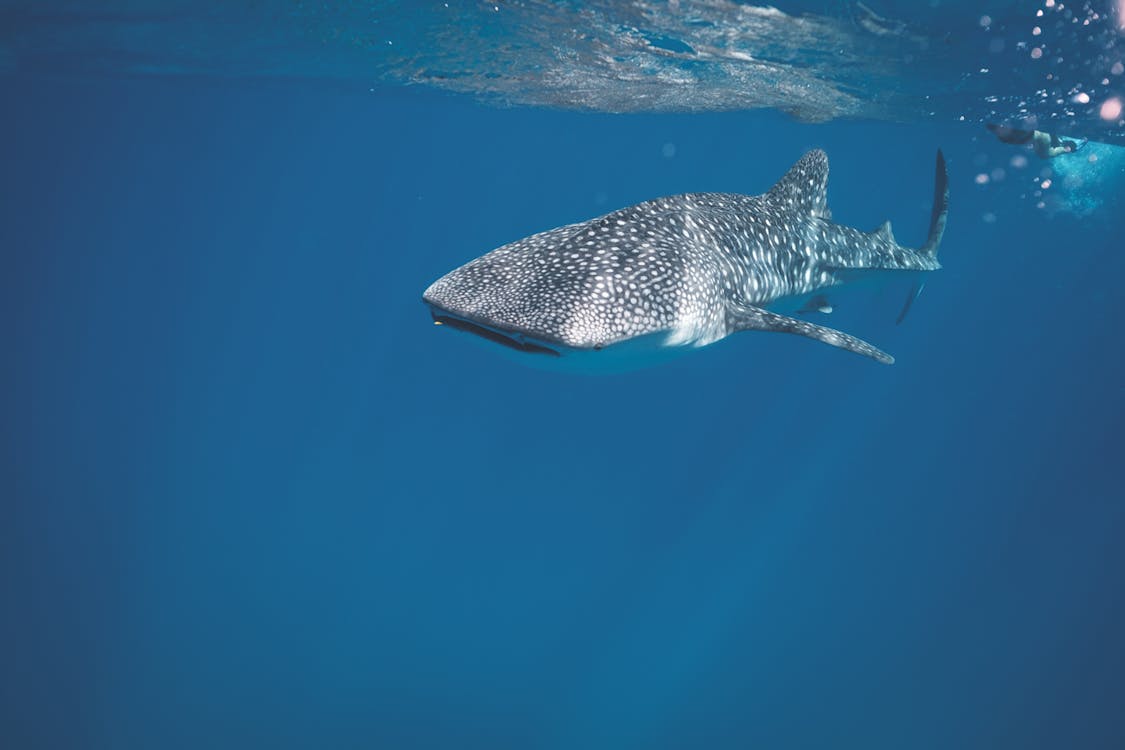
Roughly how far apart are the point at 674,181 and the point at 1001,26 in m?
43.9

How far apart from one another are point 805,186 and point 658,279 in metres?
4.21

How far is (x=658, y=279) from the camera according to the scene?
424 centimetres

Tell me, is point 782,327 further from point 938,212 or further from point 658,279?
point 938,212

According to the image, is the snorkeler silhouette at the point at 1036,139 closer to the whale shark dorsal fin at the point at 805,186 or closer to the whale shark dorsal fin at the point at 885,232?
the whale shark dorsal fin at the point at 885,232

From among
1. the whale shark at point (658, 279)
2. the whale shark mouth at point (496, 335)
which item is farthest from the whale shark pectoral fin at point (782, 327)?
the whale shark mouth at point (496, 335)

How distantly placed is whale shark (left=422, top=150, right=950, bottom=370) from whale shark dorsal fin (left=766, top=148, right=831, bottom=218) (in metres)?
0.02

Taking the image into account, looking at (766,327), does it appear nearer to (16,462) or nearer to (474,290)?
(474,290)

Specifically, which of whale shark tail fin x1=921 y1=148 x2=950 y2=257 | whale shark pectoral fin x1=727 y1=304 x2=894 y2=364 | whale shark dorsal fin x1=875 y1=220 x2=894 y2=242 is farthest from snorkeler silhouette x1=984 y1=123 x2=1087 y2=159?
whale shark pectoral fin x1=727 y1=304 x2=894 y2=364

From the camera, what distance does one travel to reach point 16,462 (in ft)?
96.5

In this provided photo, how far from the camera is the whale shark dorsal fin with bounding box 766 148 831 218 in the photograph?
7211 millimetres

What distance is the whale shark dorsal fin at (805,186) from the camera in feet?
23.7

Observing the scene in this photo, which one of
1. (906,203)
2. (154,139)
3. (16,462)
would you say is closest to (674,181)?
(906,203)

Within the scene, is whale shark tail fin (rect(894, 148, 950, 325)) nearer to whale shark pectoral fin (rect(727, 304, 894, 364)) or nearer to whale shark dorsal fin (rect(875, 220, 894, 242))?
whale shark dorsal fin (rect(875, 220, 894, 242))

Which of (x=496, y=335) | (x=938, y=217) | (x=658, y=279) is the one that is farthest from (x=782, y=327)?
(x=938, y=217)
